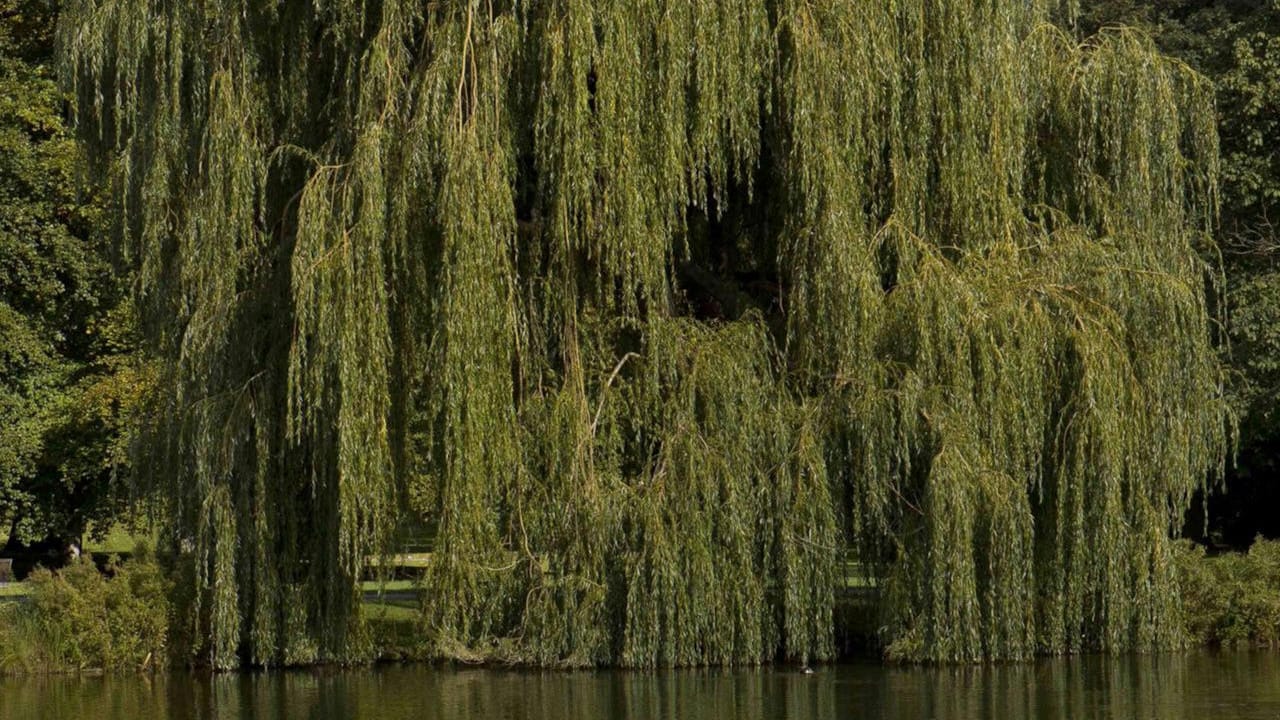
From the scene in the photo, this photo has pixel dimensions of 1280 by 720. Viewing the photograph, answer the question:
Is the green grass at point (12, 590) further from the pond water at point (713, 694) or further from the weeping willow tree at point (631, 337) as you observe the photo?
the weeping willow tree at point (631, 337)

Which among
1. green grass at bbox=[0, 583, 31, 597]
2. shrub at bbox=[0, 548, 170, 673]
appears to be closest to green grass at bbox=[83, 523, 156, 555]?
shrub at bbox=[0, 548, 170, 673]

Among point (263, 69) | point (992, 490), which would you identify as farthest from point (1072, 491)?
point (263, 69)

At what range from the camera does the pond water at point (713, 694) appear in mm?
17031

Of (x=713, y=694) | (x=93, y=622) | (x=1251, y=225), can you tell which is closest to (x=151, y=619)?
(x=93, y=622)

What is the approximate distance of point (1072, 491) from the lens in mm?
20078

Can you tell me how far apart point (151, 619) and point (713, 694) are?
7.55 meters

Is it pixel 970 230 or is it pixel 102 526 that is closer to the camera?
pixel 970 230

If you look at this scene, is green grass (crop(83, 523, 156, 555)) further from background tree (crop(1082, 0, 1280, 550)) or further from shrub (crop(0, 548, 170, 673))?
background tree (crop(1082, 0, 1280, 550))

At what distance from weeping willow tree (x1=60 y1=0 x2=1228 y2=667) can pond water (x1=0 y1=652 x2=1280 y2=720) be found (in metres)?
0.42

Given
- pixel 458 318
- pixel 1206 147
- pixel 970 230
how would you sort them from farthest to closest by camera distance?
pixel 1206 147
pixel 970 230
pixel 458 318

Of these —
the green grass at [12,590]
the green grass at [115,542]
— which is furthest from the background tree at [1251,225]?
the green grass at [12,590]

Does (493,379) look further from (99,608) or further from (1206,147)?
(1206,147)

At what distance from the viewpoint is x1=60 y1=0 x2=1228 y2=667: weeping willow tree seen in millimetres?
19828

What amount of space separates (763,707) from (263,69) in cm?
918
